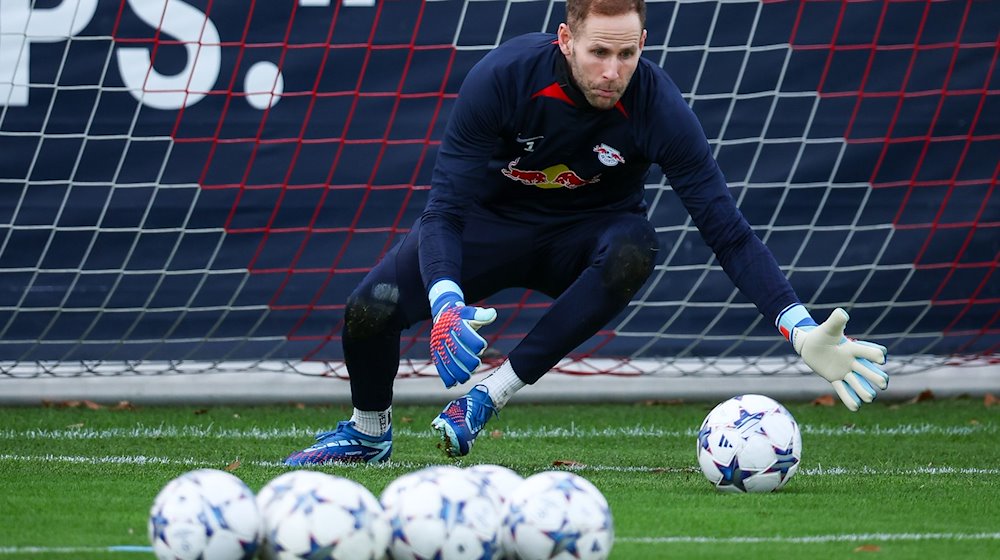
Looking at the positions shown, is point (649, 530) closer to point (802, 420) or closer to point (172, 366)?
point (802, 420)

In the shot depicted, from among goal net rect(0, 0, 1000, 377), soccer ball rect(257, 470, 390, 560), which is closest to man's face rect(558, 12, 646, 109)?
soccer ball rect(257, 470, 390, 560)

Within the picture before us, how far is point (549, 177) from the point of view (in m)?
4.84

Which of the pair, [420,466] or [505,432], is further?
[505,432]

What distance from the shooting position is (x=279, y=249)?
23.7 feet

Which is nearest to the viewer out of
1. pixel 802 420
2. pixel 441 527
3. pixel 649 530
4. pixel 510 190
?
pixel 441 527

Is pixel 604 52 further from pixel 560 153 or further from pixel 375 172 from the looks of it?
pixel 375 172

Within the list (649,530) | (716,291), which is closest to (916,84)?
(716,291)

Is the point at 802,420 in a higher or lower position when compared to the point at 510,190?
lower

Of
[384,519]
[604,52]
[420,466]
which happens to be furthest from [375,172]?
[384,519]

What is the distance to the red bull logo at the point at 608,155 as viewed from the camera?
4.69 meters

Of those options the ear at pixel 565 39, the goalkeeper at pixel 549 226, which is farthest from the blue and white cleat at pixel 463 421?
the ear at pixel 565 39

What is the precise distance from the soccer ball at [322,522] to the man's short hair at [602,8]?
1.87m

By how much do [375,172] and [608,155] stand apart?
2.74 metres

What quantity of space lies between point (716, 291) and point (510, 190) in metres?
2.73
